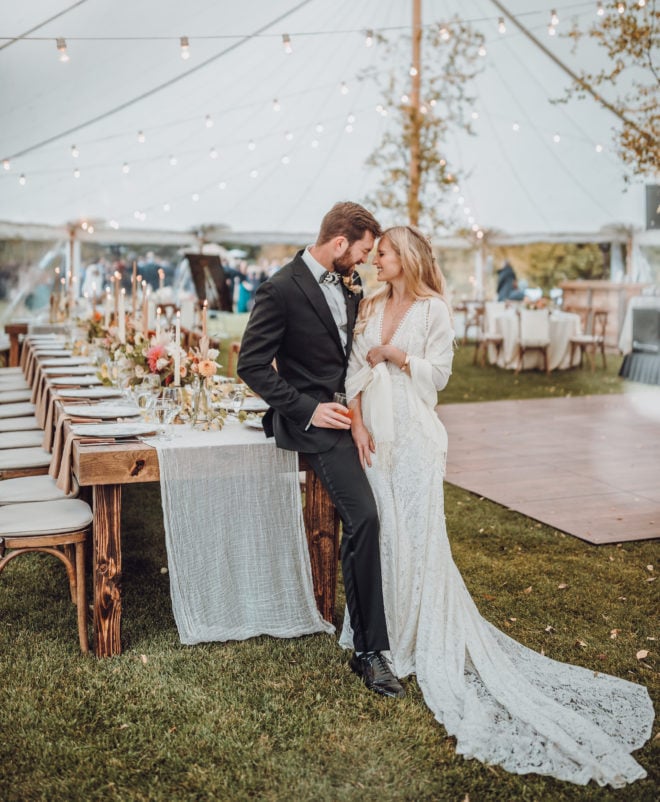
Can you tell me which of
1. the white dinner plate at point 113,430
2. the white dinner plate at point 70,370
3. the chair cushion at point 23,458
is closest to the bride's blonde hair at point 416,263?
the white dinner plate at point 113,430

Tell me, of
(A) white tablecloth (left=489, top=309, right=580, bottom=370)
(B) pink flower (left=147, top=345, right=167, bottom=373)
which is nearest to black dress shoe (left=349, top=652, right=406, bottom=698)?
(B) pink flower (left=147, top=345, right=167, bottom=373)

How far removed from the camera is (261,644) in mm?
3277

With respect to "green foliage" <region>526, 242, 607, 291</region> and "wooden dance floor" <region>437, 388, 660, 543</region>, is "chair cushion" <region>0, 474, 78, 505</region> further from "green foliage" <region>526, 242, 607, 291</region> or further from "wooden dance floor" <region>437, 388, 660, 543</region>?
"green foliage" <region>526, 242, 607, 291</region>

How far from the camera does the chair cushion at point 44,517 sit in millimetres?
3152

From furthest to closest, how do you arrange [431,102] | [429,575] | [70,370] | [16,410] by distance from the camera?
1. [431,102]
2. [16,410]
3. [70,370]
4. [429,575]

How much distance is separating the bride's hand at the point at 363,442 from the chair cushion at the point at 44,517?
3.29ft

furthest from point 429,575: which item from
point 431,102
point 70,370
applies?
point 431,102

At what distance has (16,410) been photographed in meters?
5.82

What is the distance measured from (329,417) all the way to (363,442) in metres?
0.18

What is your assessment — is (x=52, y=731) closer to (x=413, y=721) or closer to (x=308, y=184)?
(x=413, y=721)

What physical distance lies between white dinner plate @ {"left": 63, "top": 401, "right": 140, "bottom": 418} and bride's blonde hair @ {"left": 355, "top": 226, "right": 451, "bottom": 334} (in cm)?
113

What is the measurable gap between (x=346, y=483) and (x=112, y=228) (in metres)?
13.3

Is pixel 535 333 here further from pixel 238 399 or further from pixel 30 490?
pixel 30 490

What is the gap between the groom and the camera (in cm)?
299
